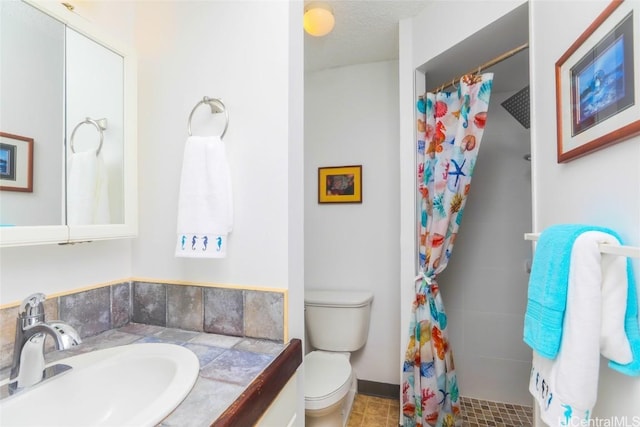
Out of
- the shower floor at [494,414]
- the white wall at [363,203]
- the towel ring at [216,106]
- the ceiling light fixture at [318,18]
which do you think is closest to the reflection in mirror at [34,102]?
the towel ring at [216,106]

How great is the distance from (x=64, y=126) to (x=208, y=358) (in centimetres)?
79

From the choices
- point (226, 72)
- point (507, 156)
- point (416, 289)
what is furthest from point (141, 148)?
point (507, 156)

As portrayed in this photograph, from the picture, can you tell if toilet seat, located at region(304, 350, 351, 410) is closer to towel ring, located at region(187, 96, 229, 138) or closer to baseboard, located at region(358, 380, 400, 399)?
baseboard, located at region(358, 380, 400, 399)

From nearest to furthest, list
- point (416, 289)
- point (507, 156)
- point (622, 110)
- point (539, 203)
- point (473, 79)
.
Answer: point (622, 110)
point (539, 203)
point (473, 79)
point (416, 289)
point (507, 156)

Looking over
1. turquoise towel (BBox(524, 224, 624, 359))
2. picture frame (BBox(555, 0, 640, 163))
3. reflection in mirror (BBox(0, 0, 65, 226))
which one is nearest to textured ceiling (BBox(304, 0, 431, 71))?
picture frame (BBox(555, 0, 640, 163))

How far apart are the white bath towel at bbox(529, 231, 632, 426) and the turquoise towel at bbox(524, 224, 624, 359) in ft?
0.07

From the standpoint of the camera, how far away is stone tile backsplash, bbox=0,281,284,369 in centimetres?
92

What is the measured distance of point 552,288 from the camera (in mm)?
668

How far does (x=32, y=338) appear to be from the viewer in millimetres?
656

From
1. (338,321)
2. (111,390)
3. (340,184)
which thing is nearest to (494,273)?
(338,321)

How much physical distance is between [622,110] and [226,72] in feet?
3.58

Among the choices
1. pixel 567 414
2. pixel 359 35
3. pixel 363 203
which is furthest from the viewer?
pixel 363 203

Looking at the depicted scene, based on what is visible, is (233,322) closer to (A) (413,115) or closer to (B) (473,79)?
(A) (413,115)

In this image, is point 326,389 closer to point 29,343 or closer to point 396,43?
point 29,343
